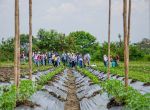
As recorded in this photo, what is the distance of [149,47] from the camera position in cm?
6769

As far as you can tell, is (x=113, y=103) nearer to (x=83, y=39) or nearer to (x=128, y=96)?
(x=128, y=96)

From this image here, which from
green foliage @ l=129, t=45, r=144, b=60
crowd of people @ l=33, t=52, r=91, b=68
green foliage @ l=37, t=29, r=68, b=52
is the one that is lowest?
crowd of people @ l=33, t=52, r=91, b=68

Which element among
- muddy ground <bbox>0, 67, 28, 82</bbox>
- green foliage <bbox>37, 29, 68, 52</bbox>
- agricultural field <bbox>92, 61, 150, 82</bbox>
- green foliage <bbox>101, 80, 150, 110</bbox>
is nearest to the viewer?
green foliage <bbox>101, 80, 150, 110</bbox>

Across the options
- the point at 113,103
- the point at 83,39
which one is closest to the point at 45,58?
the point at 113,103

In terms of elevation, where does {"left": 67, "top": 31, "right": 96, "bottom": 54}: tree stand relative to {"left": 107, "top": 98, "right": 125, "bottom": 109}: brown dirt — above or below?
above

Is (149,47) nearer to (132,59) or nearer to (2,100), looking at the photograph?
(132,59)

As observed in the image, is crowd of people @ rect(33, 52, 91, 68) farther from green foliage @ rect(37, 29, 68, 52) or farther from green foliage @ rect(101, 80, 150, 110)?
green foliage @ rect(101, 80, 150, 110)

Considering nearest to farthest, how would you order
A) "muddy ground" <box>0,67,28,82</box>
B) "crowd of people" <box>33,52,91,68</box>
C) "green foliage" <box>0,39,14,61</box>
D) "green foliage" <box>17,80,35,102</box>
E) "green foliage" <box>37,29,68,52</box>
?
"green foliage" <box>17,80,35,102</box>, "muddy ground" <box>0,67,28,82</box>, "crowd of people" <box>33,52,91,68</box>, "green foliage" <box>0,39,14,61</box>, "green foliage" <box>37,29,68,52</box>

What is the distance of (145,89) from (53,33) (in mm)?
56375

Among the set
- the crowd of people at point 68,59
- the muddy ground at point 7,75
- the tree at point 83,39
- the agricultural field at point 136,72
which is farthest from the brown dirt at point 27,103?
the tree at point 83,39

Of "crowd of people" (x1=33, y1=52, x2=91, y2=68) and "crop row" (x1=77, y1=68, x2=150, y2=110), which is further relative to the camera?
"crowd of people" (x1=33, y1=52, x2=91, y2=68)

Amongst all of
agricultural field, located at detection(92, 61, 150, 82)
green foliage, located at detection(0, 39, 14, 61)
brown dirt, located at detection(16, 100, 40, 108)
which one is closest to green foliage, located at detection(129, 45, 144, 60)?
green foliage, located at detection(0, 39, 14, 61)

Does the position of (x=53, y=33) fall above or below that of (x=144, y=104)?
above

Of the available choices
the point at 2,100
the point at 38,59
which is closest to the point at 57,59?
the point at 38,59
